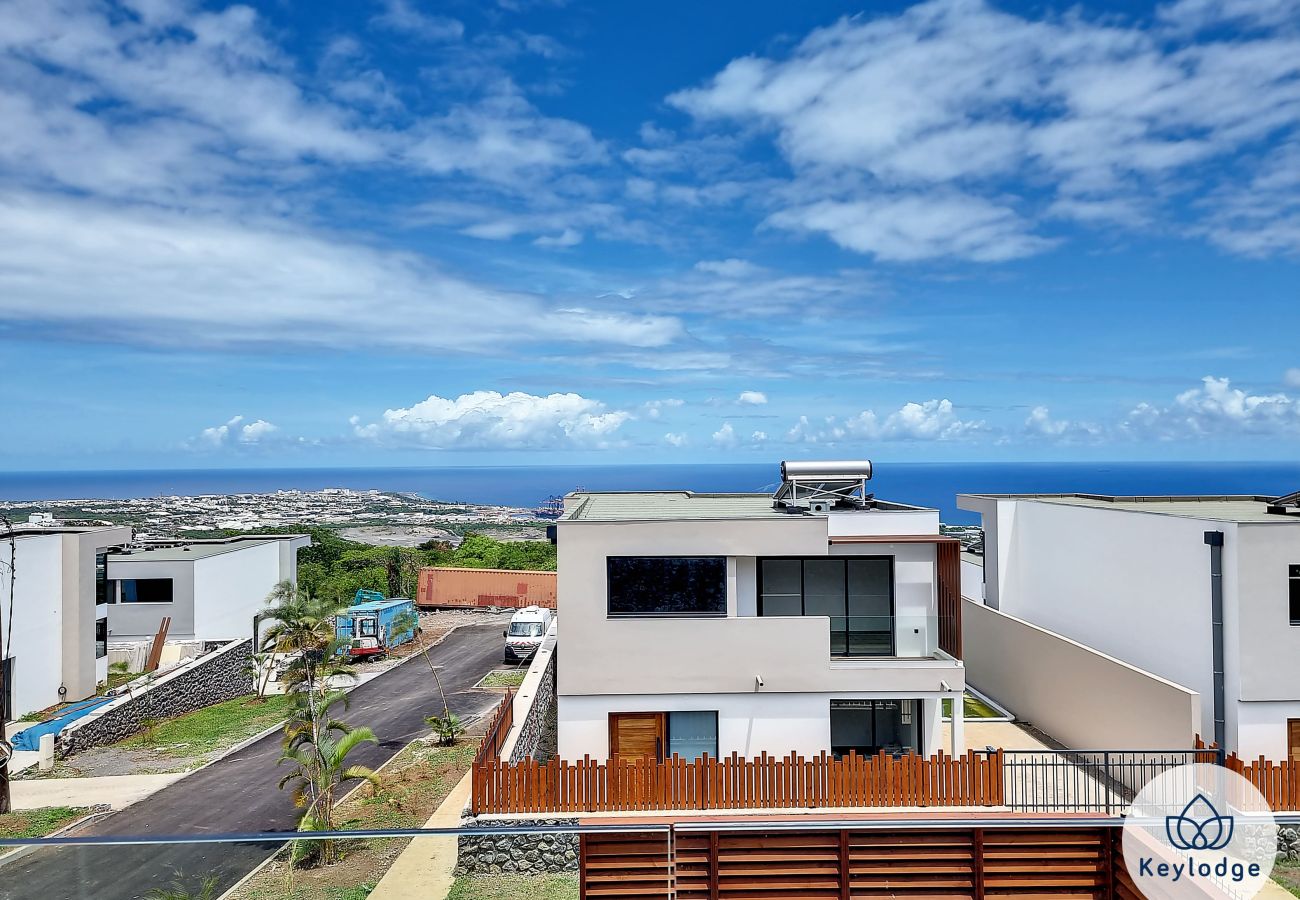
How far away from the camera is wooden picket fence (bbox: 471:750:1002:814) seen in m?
13.3

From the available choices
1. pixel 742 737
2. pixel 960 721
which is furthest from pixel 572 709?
pixel 960 721

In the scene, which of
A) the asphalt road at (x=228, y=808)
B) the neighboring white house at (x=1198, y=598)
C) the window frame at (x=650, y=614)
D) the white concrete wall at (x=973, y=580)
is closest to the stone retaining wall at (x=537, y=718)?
the window frame at (x=650, y=614)

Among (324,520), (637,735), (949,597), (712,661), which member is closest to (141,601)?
(637,735)

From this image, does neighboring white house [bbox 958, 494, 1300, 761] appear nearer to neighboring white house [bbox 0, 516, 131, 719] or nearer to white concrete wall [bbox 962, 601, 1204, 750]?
white concrete wall [bbox 962, 601, 1204, 750]

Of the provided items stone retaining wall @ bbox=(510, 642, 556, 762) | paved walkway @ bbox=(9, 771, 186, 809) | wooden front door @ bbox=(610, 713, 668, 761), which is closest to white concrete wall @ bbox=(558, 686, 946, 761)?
wooden front door @ bbox=(610, 713, 668, 761)

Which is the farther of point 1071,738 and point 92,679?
point 92,679

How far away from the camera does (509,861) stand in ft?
19.7

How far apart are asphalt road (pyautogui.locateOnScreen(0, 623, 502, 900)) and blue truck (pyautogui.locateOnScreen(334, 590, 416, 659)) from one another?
190 cm

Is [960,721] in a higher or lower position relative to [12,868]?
lower

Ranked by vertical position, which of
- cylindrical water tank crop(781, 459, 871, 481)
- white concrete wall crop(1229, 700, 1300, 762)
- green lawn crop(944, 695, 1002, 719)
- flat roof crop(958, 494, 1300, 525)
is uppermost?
cylindrical water tank crop(781, 459, 871, 481)

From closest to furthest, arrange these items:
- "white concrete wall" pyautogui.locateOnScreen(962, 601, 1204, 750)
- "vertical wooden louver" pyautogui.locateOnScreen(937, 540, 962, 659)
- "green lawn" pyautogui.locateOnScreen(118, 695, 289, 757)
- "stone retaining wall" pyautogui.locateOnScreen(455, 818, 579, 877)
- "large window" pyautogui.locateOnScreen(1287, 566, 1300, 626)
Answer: "stone retaining wall" pyautogui.locateOnScreen(455, 818, 579, 877)
"large window" pyautogui.locateOnScreen(1287, 566, 1300, 626)
"white concrete wall" pyautogui.locateOnScreen(962, 601, 1204, 750)
"vertical wooden louver" pyautogui.locateOnScreen(937, 540, 962, 659)
"green lawn" pyautogui.locateOnScreen(118, 695, 289, 757)

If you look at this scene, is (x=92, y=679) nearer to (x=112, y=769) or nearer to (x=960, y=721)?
(x=112, y=769)

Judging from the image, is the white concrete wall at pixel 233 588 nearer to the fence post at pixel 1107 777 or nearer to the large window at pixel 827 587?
the large window at pixel 827 587

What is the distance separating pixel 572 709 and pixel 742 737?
307 cm
